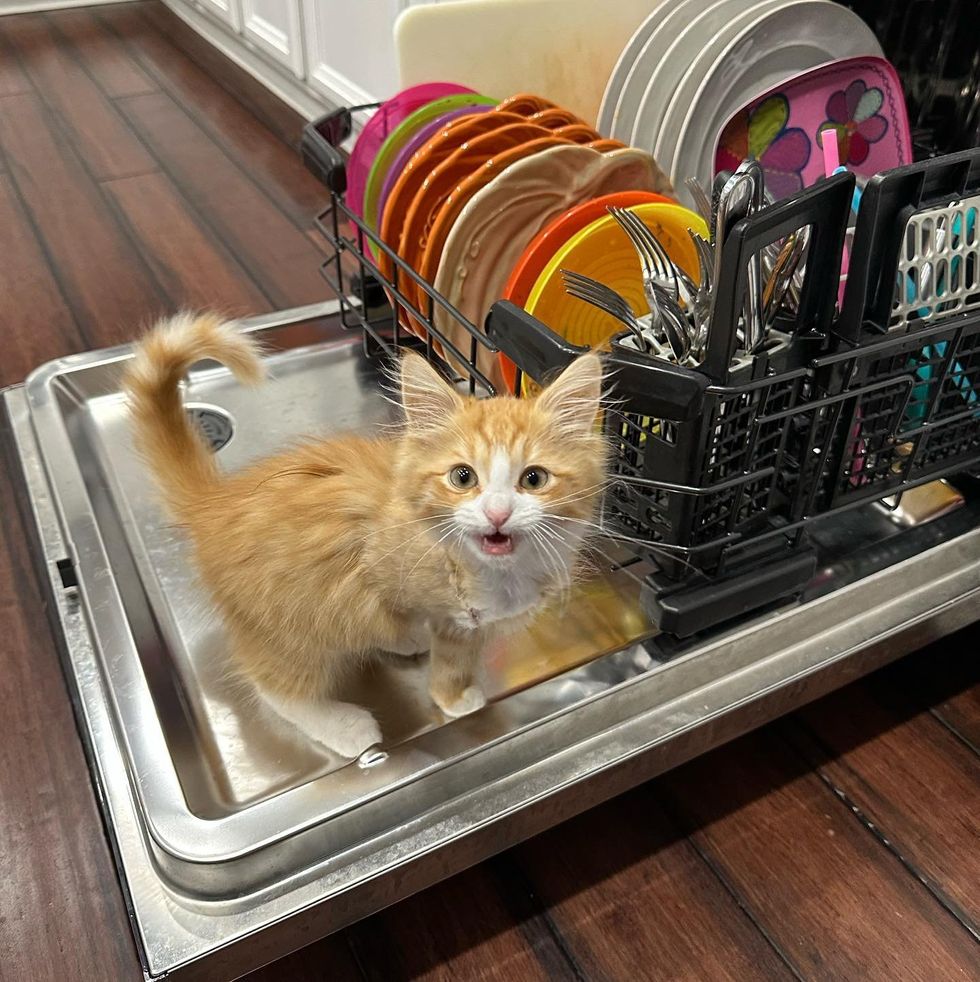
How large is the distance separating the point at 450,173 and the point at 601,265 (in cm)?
17

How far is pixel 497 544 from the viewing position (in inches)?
20.6

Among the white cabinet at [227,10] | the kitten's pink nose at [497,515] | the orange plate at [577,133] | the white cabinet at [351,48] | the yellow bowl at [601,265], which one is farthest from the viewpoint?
the white cabinet at [227,10]

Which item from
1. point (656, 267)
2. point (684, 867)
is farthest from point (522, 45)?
point (684, 867)

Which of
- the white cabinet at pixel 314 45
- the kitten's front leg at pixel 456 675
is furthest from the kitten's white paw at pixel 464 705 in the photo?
the white cabinet at pixel 314 45

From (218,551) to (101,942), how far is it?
0.30m

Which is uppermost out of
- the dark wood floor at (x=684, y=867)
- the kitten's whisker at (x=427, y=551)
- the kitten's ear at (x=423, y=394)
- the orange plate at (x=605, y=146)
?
the orange plate at (x=605, y=146)

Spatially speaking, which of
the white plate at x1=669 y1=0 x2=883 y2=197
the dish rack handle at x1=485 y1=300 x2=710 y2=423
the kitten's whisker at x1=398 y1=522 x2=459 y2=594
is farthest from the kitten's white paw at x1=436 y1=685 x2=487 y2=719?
the white plate at x1=669 y1=0 x2=883 y2=197

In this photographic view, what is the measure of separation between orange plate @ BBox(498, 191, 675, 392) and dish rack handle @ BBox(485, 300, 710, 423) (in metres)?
0.14

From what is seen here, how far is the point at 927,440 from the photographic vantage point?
70 cm

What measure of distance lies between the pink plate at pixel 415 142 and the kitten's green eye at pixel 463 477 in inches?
17.0

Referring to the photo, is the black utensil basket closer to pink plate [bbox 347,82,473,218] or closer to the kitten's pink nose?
the kitten's pink nose

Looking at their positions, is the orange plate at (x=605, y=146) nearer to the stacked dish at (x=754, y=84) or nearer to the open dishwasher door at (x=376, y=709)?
the stacked dish at (x=754, y=84)

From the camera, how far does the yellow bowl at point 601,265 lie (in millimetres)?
745

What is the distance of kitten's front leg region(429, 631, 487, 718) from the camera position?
63 centimetres
